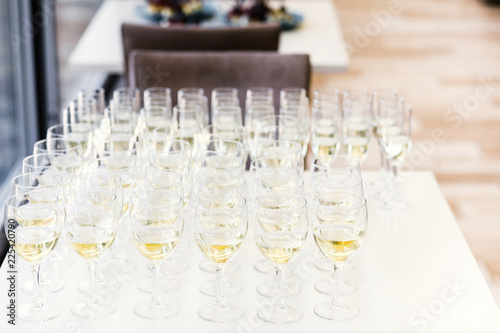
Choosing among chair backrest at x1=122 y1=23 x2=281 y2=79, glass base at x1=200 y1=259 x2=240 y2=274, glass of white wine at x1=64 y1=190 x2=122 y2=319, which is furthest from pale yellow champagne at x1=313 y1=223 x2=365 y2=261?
chair backrest at x1=122 y1=23 x2=281 y2=79

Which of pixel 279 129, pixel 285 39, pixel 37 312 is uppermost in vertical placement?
pixel 285 39

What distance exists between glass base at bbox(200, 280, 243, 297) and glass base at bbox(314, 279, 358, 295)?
0.14 m

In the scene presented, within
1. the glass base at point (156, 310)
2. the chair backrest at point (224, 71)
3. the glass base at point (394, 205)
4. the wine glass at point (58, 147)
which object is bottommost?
the glass base at point (156, 310)

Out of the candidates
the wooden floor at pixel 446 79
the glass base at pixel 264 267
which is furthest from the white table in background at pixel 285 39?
the glass base at pixel 264 267

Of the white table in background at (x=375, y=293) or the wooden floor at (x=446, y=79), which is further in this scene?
the wooden floor at (x=446, y=79)

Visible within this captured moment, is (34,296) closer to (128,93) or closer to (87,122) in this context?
(87,122)

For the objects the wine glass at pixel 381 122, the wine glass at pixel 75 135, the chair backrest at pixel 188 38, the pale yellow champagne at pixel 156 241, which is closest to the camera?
the pale yellow champagne at pixel 156 241

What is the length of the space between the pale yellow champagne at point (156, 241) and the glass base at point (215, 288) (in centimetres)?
13

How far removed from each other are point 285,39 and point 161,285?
2.13 meters

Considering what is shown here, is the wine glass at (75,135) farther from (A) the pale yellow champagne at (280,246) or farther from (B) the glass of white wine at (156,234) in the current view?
(A) the pale yellow champagne at (280,246)

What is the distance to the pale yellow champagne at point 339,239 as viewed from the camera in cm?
123

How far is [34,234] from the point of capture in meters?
1.25

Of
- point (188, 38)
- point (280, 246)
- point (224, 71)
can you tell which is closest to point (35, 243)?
point (280, 246)

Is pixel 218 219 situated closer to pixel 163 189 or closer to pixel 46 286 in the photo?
pixel 163 189
